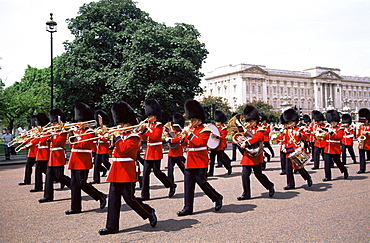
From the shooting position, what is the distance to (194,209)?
290 inches

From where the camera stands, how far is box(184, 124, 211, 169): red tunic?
23.2 ft

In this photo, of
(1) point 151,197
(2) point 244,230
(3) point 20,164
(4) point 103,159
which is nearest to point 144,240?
(2) point 244,230

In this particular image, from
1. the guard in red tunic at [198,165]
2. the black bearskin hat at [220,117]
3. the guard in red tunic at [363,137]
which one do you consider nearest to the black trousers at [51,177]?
the guard in red tunic at [198,165]

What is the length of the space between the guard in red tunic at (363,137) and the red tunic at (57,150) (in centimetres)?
868

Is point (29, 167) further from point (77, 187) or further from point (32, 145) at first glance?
point (77, 187)

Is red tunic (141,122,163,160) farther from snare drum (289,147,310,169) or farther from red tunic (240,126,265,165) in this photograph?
snare drum (289,147,310,169)

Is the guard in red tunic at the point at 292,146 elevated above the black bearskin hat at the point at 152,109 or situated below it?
below

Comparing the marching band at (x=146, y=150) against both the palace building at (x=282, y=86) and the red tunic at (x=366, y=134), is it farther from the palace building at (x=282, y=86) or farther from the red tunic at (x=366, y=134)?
the palace building at (x=282, y=86)

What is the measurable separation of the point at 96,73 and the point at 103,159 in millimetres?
15003

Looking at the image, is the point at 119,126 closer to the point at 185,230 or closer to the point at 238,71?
the point at 185,230

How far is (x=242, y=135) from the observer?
834cm

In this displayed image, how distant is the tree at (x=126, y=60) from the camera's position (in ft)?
Result: 81.6

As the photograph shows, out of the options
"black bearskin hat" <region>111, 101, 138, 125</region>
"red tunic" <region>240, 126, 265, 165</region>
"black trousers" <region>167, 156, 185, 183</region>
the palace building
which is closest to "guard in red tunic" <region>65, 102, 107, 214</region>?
"black bearskin hat" <region>111, 101, 138, 125</region>

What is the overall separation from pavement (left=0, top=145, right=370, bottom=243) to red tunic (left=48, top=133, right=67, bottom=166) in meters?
0.87
